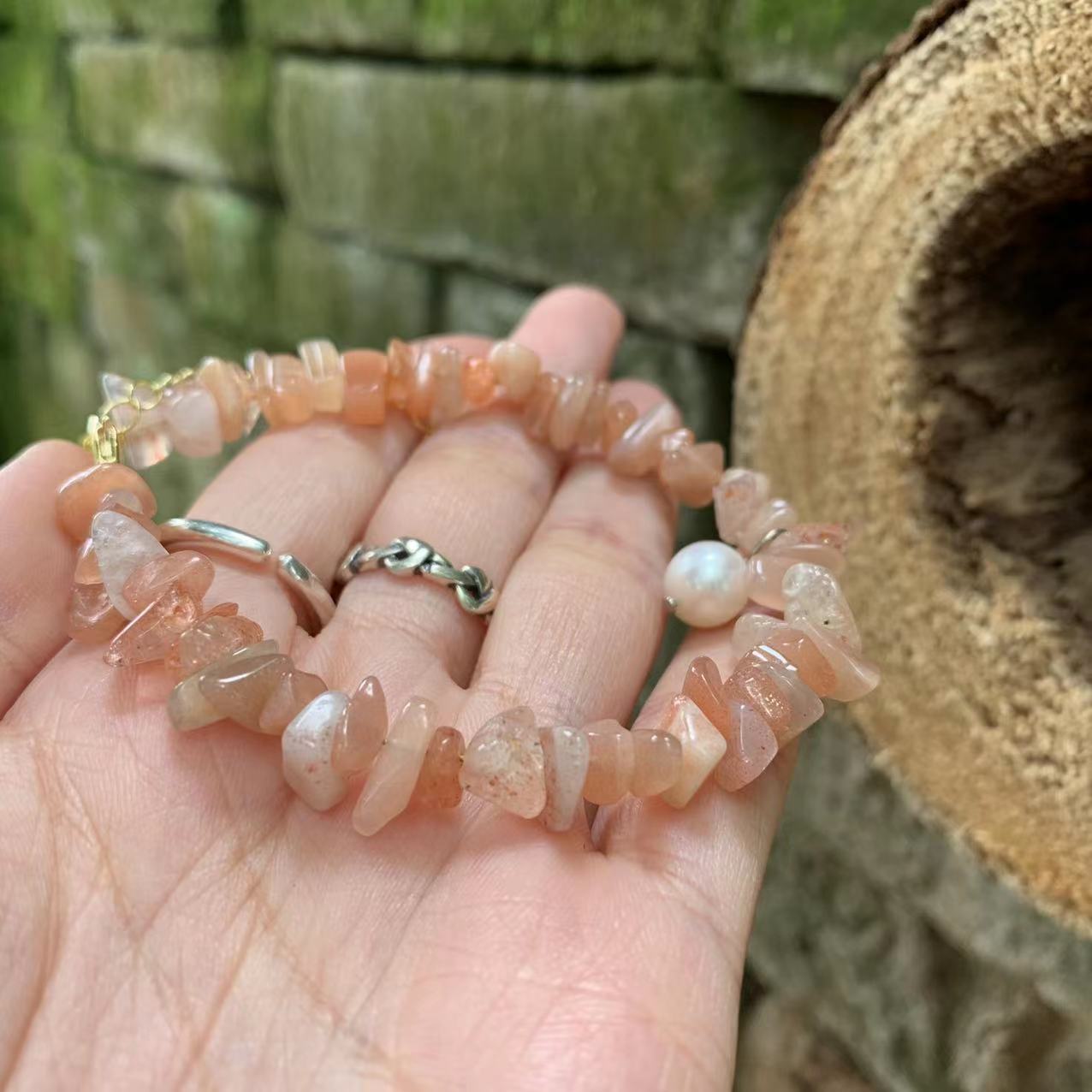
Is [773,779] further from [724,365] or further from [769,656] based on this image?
[724,365]

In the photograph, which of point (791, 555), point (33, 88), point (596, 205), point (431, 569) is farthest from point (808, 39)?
point (33, 88)

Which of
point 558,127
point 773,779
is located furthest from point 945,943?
point 558,127

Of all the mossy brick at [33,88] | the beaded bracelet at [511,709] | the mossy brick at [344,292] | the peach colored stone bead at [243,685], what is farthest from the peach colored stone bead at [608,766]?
the mossy brick at [33,88]

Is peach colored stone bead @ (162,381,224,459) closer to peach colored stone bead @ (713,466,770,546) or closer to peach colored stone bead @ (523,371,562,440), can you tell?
peach colored stone bead @ (523,371,562,440)

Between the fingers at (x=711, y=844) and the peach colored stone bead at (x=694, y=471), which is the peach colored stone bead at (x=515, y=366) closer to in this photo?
the peach colored stone bead at (x=694, y=471)

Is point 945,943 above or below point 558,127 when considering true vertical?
below

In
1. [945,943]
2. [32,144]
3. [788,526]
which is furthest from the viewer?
[32,144]

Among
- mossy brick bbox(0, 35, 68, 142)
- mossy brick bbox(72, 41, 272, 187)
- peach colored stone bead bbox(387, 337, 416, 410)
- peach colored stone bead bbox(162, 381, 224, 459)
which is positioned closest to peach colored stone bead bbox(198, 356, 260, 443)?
peach colored stone bead bbox(162, 381, 224, 459)
